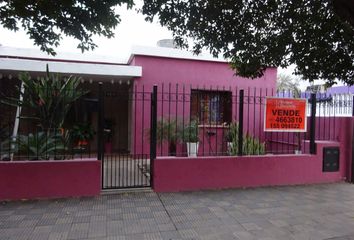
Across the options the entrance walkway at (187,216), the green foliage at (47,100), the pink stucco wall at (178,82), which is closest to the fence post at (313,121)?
the entrance walkway at (187,216)

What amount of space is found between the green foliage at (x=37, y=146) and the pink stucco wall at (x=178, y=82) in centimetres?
353

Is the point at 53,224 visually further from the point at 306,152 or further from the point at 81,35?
the point at 306,152

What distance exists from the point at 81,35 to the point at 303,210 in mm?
4436

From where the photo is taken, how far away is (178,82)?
10914 mm

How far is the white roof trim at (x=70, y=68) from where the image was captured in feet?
30.5

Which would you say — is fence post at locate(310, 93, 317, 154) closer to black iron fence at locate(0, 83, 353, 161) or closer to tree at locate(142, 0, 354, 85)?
black iron fence at locate(0, 83, 353, 161)

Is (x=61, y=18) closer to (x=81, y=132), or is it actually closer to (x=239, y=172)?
(x=239, y=172)

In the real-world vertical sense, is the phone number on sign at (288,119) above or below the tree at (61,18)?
below

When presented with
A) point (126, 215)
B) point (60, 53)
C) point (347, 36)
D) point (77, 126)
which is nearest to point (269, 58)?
point (347, 36)

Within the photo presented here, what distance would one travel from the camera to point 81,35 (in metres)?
4.23

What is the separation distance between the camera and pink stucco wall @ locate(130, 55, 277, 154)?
10.4 meters

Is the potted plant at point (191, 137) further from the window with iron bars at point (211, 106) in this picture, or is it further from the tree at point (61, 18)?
the tree at point (61, 18)

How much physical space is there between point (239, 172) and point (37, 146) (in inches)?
161

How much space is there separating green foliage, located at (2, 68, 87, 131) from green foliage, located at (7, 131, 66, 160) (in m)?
0.47
